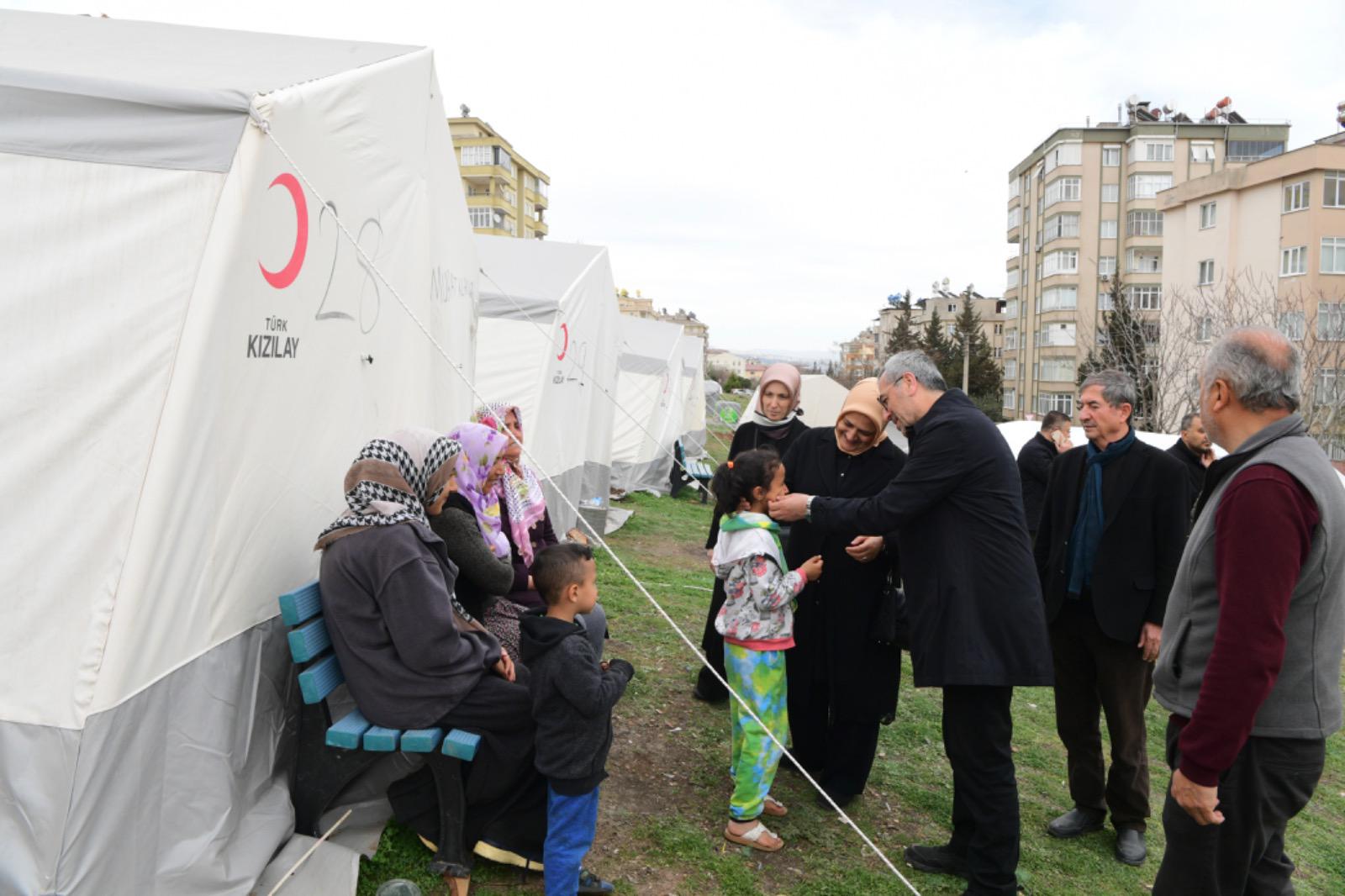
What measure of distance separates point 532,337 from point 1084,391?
576cm

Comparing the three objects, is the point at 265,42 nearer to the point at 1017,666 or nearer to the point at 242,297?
the point at 242,297

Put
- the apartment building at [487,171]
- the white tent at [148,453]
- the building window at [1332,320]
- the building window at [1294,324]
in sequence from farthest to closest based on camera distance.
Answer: the apartment building at [487,171], the building window at [1294,324], the building window at [1332,320], the white tent at [148,453]

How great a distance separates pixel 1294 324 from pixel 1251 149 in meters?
37.4

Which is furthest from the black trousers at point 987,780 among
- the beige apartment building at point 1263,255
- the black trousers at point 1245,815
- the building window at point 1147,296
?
the building window at point 1147,296

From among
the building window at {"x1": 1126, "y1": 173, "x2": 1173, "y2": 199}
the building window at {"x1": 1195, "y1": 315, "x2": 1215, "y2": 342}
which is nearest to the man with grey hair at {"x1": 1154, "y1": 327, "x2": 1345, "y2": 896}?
the building window at {"x1": 1195, "y1": 315, "x2": 1215, "y2": 342}

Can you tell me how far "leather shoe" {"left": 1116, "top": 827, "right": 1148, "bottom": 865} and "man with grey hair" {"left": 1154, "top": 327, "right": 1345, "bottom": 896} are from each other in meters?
1.60

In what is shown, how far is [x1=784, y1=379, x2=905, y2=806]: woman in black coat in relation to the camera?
4.09 meters

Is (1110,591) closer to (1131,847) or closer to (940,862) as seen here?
(1131,847)

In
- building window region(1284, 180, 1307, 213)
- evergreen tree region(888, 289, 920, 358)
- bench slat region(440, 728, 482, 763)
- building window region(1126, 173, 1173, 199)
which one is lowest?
bench slat region(440, 728, 482, 763)

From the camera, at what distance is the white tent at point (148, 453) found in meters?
2.50

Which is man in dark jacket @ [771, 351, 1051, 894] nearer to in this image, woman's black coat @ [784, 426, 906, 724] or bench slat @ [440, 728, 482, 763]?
woman's black coat @ [784, 426, 906, 724]

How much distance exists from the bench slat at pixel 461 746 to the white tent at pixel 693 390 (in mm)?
18131

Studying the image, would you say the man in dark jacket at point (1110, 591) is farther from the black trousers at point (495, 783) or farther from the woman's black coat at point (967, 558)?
the black trousers at point (495, 783)

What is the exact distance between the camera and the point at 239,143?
9.41 ft
